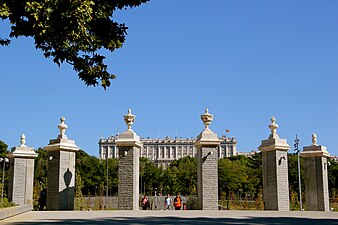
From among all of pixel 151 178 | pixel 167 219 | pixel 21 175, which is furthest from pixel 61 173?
pixel 151 178

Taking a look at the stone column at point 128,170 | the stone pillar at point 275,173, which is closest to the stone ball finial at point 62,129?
the stone column at point 128,170

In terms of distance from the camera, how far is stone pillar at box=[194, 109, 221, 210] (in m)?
18.9

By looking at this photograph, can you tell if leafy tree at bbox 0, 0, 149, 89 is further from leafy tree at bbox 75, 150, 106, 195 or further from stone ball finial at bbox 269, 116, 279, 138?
leafy tree at bbox 75, 150, 106, 195

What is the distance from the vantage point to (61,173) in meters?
19.7

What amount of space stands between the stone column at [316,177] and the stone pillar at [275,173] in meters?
2.37

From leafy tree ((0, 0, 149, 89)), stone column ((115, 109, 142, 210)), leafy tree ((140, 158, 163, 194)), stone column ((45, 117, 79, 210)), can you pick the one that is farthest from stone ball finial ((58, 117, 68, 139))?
leafy tree ((140, 158, 163, 194))

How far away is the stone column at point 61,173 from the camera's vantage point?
19.6 metres

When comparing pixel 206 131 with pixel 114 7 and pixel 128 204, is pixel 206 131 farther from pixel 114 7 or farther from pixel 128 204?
pixel 114 7

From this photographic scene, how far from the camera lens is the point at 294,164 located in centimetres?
4322

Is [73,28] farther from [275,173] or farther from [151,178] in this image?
[151,178]

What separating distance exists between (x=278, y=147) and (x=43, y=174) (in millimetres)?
31533

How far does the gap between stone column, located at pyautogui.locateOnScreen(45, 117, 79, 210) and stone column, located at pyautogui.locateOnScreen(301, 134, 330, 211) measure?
10892mm

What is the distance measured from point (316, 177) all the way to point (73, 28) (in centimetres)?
1629

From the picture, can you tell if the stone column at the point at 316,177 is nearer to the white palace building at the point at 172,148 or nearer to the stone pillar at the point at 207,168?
the stone pillar at the point at 207,168
